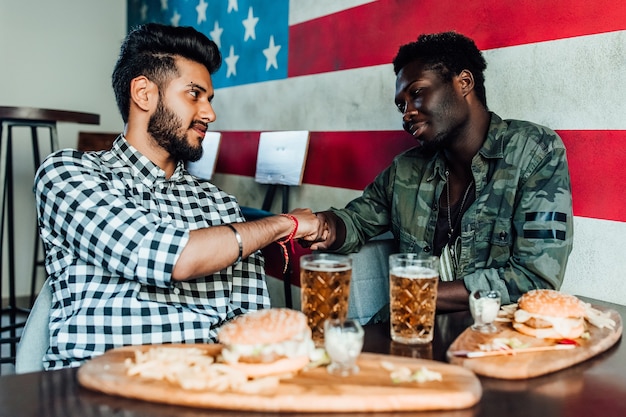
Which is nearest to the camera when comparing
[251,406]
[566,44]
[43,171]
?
[251,406]

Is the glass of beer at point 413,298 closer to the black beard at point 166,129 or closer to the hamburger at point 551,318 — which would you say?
the hamburger at point 551,318

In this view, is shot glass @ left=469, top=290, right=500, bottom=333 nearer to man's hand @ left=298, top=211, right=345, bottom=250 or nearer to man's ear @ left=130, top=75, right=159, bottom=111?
man's hand @ left=298, top=211, right=345, bottom=250

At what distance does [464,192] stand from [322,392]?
47.2 inches

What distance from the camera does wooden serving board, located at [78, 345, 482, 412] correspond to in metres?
0.82

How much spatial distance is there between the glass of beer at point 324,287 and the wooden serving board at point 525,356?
222mm

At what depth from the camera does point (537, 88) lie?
6.61 feet

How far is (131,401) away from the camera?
84 centimetres

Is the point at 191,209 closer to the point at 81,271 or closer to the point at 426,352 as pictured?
the point at 81,271

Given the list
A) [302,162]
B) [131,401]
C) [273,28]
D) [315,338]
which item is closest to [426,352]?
A: [315,338]

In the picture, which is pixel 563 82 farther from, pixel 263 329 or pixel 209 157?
pixel 209 157

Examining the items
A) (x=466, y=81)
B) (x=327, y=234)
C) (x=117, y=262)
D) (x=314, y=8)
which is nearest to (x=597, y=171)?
(x=466, y=81)

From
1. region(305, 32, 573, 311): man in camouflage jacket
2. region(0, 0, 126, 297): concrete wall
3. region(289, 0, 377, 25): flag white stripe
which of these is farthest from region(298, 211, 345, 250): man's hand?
region(0, 0, 126, 297): concrete wall

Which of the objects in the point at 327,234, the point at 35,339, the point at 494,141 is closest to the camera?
the point at 35,339

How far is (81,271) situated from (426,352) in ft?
2.79
